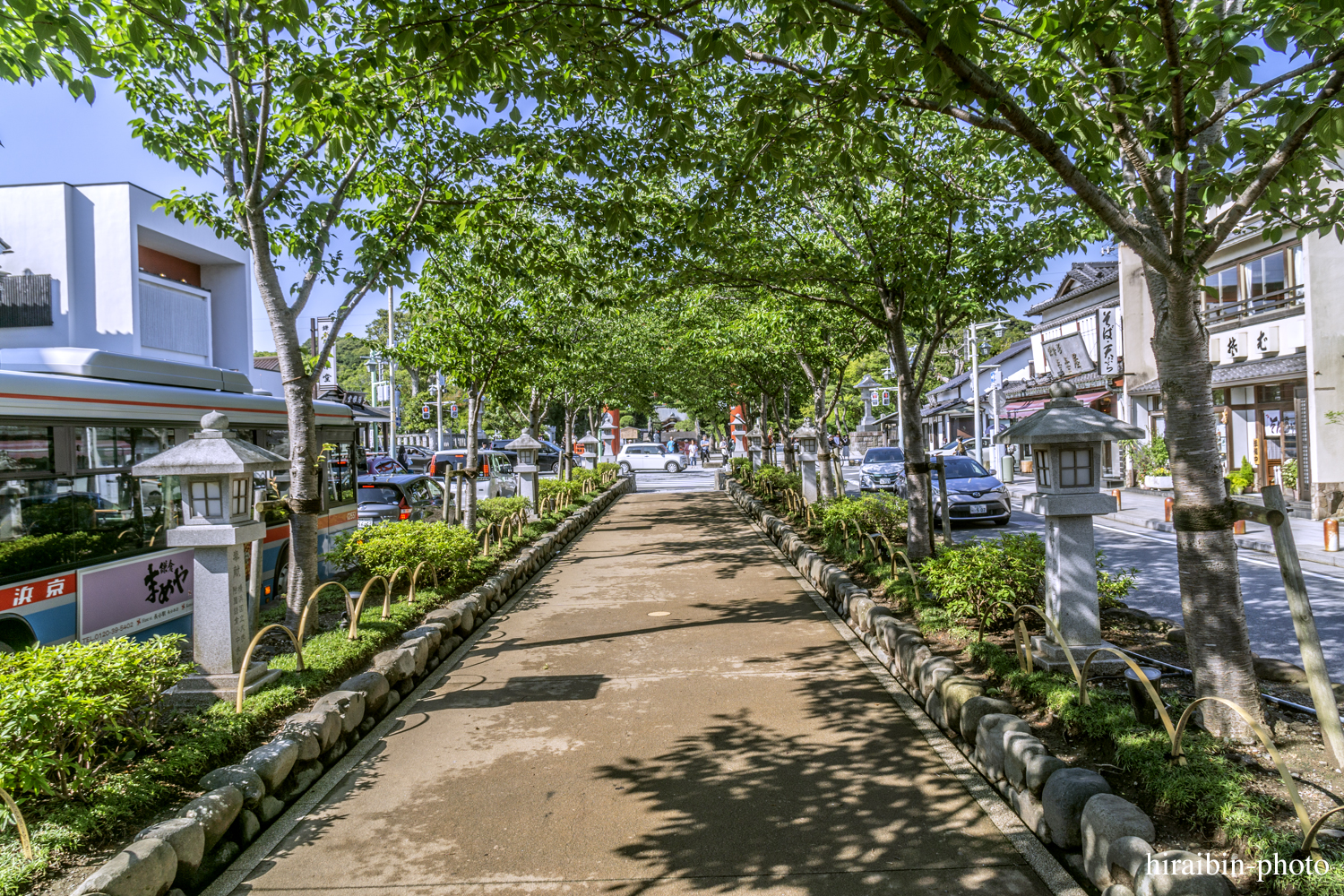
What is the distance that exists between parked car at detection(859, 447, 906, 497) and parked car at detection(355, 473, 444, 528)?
11.1 meters

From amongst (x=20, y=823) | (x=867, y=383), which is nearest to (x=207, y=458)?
(x=20, y=823)

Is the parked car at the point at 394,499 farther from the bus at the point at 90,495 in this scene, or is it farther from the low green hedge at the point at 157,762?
the low green hedge at the point at 157,762

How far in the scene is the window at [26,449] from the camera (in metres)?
5.98

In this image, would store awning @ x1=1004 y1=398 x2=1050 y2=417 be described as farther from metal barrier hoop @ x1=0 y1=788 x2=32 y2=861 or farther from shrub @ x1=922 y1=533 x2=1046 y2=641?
metal barrier hoop @ x1=0 y1=788 x2=32 y2=861

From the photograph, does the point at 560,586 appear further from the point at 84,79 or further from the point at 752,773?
the point at 84,79

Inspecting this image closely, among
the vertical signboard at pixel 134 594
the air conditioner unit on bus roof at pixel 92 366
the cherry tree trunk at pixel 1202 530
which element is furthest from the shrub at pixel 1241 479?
the air conditioner unit on bus roof at pixel 92 366

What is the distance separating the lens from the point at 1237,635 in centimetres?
446

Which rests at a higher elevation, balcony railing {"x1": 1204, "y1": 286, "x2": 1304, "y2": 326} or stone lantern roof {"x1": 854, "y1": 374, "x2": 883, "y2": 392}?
stone lantern roof {"x1": 854, "y1": 374, "x2": 883, "y2": 392}

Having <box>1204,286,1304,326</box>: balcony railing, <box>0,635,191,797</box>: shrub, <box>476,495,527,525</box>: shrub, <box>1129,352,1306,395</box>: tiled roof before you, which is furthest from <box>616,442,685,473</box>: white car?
<box>0,635,191,797</box>: shrub

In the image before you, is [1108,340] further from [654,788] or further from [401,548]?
[654,788]

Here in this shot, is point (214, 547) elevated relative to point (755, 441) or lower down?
lower down

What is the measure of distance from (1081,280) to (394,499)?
29024 mm

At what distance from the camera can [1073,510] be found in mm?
5777

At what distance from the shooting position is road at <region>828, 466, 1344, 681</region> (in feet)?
24.5
